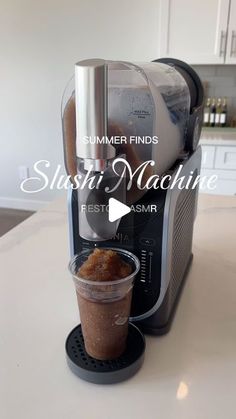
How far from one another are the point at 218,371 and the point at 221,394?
0.04 metres

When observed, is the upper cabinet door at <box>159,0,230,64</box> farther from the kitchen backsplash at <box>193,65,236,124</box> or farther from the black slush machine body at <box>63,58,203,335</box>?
the black slush machine body at <box>63,58,203,335</box>

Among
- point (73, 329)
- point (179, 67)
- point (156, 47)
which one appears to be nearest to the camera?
point (73, 329)

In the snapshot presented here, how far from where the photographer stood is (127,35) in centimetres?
241

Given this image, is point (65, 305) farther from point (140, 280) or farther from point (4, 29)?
point (4, 29)

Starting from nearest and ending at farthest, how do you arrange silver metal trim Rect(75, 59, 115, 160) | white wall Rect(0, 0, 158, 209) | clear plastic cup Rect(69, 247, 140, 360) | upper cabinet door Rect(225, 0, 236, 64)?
silver metal trim Rect(75, 59, 115, 160) < clear plastic cup Rect(69, 247, 140, 360) < upper cabinet door Rect(225, 0, 236, 64) < white wall Rect(0, 0, 158, 209)

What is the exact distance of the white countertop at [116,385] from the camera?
48 centimetres

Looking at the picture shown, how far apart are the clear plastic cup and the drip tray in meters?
0.01

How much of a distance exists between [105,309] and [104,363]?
0.09 metres

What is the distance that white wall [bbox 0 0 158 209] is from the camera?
239cm

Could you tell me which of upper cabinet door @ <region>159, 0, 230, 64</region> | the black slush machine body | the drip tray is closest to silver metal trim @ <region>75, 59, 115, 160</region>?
the black slush machine body

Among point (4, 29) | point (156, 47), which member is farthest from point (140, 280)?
point (4, 29)

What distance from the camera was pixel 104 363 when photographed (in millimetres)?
543

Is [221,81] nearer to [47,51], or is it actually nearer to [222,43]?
[222,43]

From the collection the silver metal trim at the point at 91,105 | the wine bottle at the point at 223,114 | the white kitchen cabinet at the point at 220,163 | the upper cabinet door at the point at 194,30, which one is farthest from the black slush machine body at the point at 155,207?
the wine bottle at the point at 223,114
